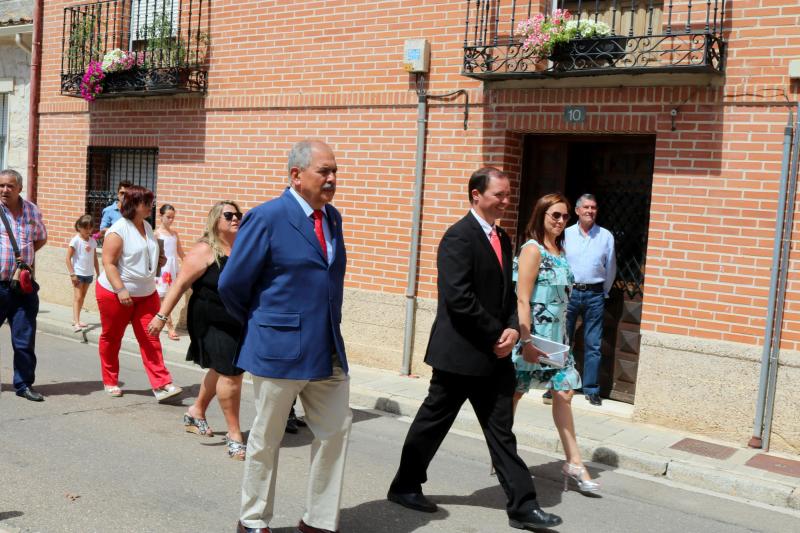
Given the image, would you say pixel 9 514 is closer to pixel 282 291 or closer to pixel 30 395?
pixel 282 291

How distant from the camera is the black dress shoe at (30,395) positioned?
24.1ft

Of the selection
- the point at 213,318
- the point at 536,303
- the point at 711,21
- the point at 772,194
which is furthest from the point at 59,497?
the point at 711,21

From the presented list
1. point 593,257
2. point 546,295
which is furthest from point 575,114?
point 546,295

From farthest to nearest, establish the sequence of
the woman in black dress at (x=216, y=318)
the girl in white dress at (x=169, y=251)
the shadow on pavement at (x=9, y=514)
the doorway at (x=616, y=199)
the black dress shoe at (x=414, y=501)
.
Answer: the girl in white dress at (x=169, y=251), the doorway at (x=616, y=199), the woman in black dress at (x=216, y=318), the black dress shoe at (x=414, y=501), the shadow on pavement at (x=9, y=514)

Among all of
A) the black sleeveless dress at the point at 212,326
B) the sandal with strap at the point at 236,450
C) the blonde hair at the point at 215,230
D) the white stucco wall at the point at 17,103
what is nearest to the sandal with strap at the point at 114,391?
the black sleeveless dress at the point at 212,326

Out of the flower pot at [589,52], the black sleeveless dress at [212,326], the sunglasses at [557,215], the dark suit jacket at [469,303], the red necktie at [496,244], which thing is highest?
the flower pot at [589,52]

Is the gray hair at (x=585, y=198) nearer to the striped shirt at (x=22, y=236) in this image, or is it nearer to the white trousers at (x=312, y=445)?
the white trousers at (x=312, y=445)

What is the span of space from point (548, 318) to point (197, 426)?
278 centimetres

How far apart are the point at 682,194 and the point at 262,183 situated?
5107 millimetres

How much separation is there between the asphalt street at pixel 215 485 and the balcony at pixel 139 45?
5.22m

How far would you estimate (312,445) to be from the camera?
4.36 m

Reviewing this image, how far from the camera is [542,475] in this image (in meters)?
6.14

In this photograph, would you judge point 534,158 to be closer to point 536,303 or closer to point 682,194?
point 682,194

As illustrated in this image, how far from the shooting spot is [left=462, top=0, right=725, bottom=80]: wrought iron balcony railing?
23.9 feet
